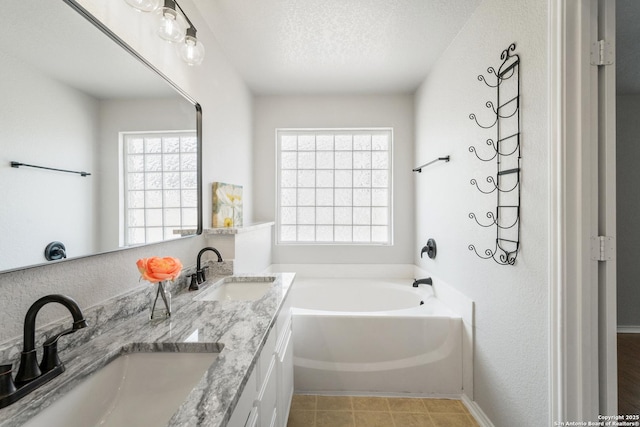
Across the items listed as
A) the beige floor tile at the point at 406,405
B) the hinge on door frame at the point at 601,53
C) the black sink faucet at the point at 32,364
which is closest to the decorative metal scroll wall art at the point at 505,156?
the hinge on door frame at the point at 601,53

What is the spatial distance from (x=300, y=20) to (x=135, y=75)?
1.19 metres

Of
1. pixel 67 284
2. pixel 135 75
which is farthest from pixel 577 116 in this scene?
pixel 67 284

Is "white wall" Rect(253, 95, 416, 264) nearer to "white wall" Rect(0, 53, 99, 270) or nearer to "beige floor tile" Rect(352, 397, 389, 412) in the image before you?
"beige floor tile" Rect(352, 397, 389, 412)

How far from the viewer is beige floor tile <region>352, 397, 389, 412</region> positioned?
5.81 ft

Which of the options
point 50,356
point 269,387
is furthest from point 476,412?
point 50,356

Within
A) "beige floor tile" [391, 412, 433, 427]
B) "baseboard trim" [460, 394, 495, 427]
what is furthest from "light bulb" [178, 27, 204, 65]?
"baseboard trim" [460, 394, 495, 427]

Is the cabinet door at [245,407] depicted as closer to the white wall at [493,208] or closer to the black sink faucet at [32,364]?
the black sink faucet at [32,364]

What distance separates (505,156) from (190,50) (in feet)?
5.80

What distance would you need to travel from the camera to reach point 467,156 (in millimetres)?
1834

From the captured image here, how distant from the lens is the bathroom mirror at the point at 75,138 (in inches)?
27.6

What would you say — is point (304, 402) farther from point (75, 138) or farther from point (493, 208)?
point (75, 138)

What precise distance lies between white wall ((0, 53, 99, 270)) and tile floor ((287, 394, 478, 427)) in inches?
64.4

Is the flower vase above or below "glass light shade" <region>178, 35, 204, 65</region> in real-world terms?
below

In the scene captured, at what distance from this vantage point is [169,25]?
1.14m
